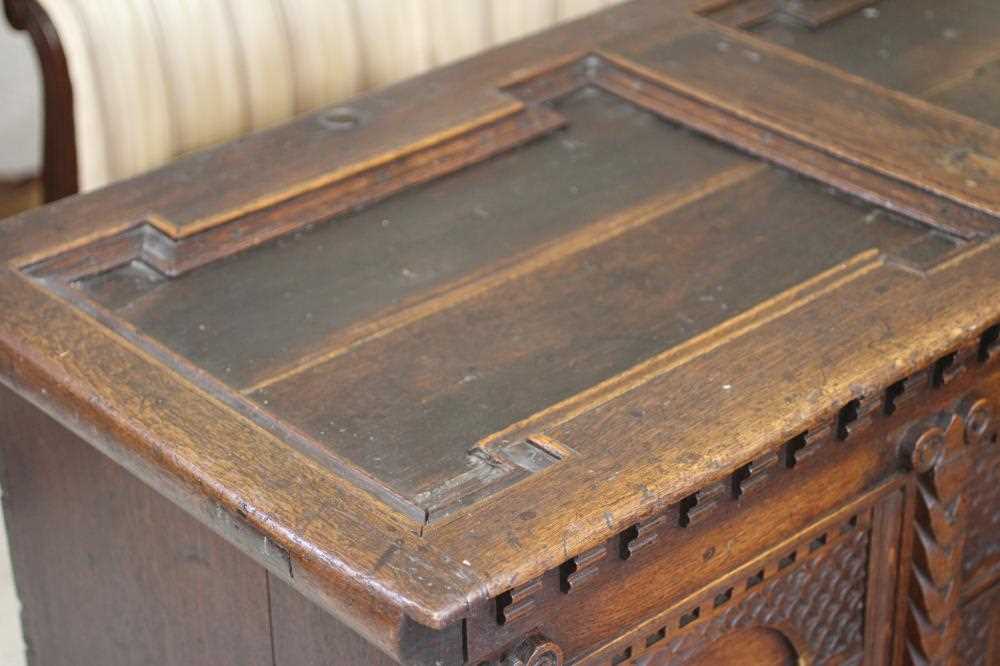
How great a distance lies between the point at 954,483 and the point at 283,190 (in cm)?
67

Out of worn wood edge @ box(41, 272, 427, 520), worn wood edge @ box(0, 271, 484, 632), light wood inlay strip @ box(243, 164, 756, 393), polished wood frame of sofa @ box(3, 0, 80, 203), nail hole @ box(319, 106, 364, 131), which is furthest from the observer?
polished wood frame of sofa @ box(3, 0, 80, 203)

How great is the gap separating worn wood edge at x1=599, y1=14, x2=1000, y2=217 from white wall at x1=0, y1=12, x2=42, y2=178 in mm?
1708

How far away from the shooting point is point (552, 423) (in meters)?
1.42

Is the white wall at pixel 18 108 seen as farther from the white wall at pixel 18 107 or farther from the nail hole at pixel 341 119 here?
the nail hole at pixel 341 119

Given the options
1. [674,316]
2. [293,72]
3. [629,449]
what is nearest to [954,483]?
[674,316]

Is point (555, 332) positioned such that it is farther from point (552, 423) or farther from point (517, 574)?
point (517, 574)

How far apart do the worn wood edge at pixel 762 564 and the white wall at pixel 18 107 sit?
2.19m

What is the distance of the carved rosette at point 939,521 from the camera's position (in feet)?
5.35

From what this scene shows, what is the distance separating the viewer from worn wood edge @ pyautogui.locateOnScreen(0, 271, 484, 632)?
1247mm

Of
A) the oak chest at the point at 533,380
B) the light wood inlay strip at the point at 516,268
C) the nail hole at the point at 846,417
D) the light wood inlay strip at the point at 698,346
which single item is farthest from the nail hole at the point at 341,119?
the nail hole at the point at 846,417

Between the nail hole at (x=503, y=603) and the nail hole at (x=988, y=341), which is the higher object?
the nail hole at (x=503, y=603)

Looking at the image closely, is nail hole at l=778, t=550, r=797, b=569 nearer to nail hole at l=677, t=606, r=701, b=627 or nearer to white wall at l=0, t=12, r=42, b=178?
nail hole at l=677, t=606, r=701, b=627

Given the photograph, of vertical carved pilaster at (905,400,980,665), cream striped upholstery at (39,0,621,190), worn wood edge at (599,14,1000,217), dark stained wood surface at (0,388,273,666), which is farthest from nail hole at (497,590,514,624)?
cream striped upholstery at (39,0,621,190)

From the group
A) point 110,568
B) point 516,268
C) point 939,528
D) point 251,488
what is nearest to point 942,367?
point 939,528
